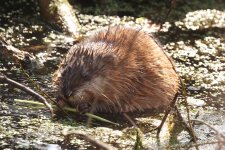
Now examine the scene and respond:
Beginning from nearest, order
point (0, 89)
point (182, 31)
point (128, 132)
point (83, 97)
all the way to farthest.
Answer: point (128, 132)
point (83, 97)
point (0, 89)
point (182, 31)

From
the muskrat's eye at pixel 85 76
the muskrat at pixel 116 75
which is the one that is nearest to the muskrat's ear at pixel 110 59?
the muskrat at pixel 116 75

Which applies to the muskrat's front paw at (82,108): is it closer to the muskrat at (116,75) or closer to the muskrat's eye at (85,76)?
the muskrat at (116,75)

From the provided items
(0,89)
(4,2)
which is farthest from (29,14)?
(0,89)

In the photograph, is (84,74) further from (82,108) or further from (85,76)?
(82,108)

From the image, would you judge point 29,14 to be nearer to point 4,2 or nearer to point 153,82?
point 4,2

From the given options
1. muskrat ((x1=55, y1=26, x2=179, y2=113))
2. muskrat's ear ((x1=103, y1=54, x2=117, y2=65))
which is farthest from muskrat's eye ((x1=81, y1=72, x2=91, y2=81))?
muskrat's ear ((x1=103, y1=54, x2=117, y2=65))

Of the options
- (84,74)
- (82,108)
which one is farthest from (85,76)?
(82,108)

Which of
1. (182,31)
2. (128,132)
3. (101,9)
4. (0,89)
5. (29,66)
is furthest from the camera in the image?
(101,9)
